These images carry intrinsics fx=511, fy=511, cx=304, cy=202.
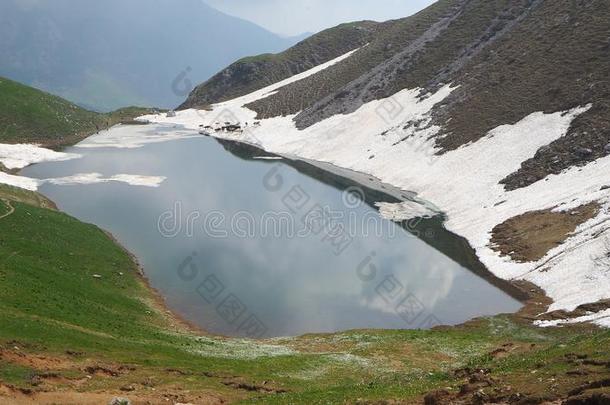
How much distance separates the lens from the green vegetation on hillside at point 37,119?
123500 millimetres

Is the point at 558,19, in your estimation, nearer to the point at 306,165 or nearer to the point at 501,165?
the point at 501,165

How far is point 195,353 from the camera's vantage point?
32.8 m

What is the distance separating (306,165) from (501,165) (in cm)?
4580

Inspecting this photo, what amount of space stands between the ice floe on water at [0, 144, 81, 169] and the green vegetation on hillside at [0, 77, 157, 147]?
8329mm

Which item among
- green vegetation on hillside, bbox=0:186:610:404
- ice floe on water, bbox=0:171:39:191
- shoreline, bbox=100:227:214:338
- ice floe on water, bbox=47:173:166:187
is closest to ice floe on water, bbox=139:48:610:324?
green vegetation on hillside, bbox=0:186:610:404

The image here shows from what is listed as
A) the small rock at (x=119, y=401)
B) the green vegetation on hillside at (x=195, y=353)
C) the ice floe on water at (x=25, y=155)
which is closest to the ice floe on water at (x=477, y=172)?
the green vegetation on hillside at (x=195, y=353)

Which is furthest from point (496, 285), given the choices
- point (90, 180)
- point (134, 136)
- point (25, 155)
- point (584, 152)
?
point (134, 136)

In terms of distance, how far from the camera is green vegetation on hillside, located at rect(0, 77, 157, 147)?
123500 millimetres

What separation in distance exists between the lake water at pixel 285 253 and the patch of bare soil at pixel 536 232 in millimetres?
4189

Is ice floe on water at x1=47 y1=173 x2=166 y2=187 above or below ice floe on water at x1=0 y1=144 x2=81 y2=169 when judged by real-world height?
below

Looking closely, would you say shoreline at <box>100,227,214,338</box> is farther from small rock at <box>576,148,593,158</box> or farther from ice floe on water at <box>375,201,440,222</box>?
small rock at <box>576,148,593,158</box>

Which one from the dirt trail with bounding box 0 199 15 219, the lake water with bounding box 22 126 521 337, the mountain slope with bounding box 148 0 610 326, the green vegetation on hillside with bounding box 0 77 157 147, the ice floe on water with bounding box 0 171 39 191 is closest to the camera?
the lake water with bounding box 22 126 521 337

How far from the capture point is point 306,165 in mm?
114188

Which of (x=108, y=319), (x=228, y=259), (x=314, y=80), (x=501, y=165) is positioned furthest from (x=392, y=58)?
(x=108, y=319)
